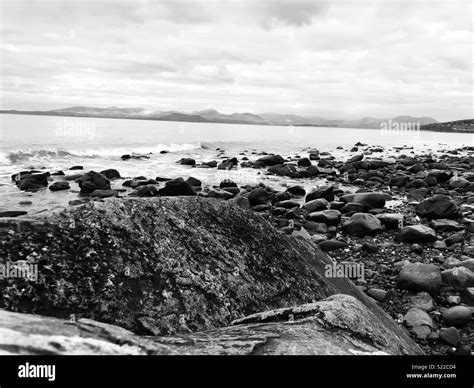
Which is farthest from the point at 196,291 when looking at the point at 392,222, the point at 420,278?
the point at 392,222

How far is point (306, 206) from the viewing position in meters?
14.8

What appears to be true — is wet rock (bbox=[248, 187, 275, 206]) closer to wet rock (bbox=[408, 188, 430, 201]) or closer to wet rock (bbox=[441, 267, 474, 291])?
wet rock (bbox=[408, 188, 430, 201])

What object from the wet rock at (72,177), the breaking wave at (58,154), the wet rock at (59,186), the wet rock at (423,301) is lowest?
the wet rock at (423,301)

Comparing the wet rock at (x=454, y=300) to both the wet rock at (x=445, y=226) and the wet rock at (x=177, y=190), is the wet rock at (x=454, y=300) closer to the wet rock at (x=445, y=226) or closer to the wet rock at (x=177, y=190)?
the wet rock at (x=445, y=226)

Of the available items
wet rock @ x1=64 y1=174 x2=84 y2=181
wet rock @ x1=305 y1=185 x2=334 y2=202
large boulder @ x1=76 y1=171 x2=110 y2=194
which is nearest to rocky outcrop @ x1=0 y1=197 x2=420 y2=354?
wet rock @ x1=305 y1=185 x2=334 y2=202

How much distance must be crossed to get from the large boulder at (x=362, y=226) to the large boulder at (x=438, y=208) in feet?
Result: 9.13

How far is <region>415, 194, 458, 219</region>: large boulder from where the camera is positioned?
12.9 metres

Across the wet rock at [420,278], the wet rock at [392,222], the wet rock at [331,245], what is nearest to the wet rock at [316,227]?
the wet rock at [331,245]

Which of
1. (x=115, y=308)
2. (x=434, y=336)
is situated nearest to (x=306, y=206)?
(x=434, y=336)

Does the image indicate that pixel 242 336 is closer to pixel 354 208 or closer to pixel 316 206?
pixel 316 206

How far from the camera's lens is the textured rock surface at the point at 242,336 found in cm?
205

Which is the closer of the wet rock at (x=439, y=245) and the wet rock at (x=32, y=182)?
the wet rock at (x=439, y=245)

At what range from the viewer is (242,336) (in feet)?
9.32
